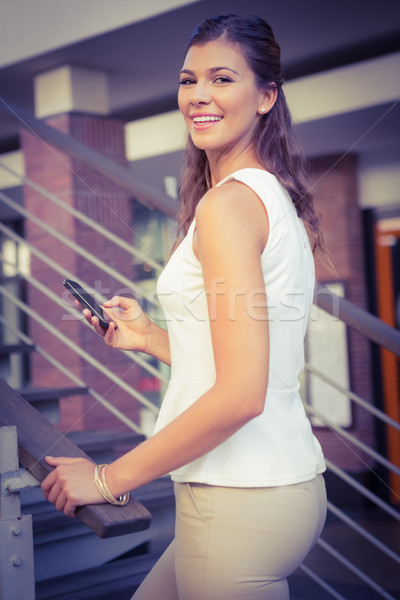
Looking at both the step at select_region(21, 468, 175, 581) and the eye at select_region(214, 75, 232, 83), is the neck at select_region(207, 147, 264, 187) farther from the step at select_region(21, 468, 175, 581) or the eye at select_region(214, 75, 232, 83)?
the step at select_region(21, 468, 175, 581)

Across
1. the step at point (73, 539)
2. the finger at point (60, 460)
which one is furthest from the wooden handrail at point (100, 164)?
the finger at point (60, 460)

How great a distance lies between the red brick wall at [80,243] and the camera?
16.7 ft

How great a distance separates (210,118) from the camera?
1.06 m

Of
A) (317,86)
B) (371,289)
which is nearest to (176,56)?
(317,86)

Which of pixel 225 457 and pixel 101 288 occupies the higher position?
pixel 101 288

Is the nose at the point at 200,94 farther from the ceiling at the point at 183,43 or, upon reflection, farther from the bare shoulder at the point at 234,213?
the ceiling at the point at 183,43

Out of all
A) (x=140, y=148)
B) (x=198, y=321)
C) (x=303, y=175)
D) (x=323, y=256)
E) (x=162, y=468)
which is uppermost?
(x=140, y=148)

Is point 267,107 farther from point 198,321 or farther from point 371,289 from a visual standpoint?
point 371,289

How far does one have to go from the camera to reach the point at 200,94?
105cm

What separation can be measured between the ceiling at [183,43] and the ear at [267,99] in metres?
2.79

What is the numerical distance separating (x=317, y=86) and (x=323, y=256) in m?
4.13

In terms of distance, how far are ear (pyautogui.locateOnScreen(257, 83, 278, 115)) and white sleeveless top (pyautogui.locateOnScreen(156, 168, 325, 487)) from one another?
0.43ft

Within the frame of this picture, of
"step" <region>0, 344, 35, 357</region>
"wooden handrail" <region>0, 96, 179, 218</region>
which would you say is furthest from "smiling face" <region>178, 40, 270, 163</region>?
"step" <region>0, 344, 35, 357</region>

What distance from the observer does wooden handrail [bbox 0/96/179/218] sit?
224 centimetres
